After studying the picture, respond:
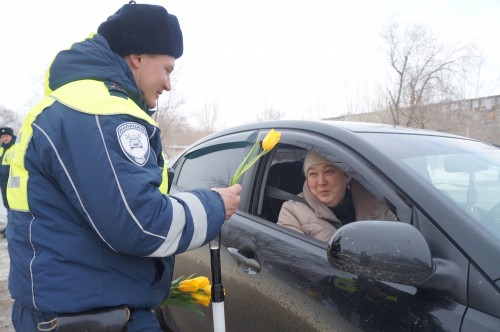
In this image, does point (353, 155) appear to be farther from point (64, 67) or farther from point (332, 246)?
point (64, 67)

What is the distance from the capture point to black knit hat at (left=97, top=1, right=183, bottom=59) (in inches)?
54.6

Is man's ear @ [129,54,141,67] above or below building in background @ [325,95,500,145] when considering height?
above

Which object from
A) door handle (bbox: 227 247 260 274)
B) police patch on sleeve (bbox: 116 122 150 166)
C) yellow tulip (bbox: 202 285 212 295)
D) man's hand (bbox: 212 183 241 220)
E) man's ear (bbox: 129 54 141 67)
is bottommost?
yellow tulip (bbox: 202 285 212 295)

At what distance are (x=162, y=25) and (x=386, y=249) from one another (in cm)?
110

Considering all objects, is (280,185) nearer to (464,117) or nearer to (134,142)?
(134,142)

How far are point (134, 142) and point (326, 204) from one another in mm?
1298

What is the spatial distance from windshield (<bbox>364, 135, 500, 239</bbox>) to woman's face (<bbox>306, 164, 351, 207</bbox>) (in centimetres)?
42

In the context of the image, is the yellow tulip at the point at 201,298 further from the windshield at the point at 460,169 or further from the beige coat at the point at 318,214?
the windshield at the point at 460,169

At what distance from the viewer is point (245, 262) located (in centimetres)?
181

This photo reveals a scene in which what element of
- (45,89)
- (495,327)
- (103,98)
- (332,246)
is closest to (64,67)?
(45,89)

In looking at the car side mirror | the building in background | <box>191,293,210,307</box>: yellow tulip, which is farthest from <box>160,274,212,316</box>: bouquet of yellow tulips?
the building in background

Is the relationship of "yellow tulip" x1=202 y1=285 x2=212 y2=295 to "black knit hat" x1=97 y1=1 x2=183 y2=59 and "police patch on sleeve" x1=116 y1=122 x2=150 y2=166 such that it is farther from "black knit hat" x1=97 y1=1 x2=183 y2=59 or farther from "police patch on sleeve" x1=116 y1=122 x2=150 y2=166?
"black knit hat" x1=97 y1=1 x2=183 y2=59

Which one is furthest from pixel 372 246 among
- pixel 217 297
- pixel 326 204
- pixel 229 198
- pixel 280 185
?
pixel 280 185

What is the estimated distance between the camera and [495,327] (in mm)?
1010
